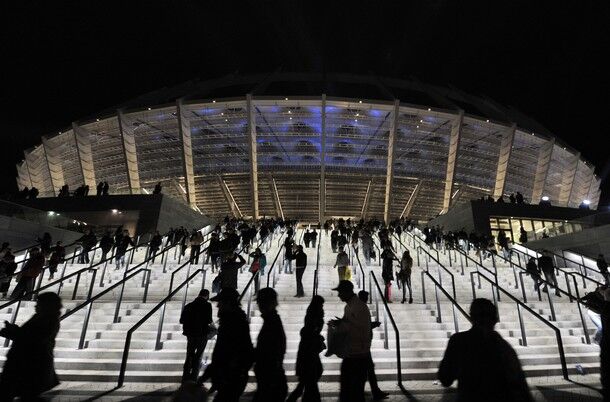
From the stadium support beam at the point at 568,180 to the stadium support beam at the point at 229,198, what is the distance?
3850 cm

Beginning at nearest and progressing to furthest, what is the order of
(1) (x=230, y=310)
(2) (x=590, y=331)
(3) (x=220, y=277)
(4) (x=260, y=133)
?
(1) (x=230, y=310) → (2) (x=590, y=331) → (3) (x=220, y=277) → (4) (x=260, y=133)

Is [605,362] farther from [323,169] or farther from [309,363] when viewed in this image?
[323,169]

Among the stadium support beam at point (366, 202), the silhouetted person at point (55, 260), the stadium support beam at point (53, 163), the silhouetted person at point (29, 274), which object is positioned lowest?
the silhouetted person at point (29, 274)

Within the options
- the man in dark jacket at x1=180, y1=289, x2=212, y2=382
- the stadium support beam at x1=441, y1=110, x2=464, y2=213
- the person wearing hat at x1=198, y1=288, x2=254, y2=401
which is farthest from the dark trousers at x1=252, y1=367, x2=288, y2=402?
the stadium support beam at x1=441, y1=110, x2=464, y2=213

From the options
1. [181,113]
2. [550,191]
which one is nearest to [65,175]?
[181,113]

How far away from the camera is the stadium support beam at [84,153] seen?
35.1 meters

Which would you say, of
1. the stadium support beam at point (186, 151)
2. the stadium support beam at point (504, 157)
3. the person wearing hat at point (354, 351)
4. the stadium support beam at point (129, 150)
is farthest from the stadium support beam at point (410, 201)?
the person wearing hat at point (354, 351)

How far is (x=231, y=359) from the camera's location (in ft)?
9.44

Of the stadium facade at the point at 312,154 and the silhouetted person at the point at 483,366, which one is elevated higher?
the stadium facade at the point at 312,154

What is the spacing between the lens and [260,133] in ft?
119

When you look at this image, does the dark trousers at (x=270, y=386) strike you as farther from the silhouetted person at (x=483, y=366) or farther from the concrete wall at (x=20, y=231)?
the concrete wall at (x=20, y=231)

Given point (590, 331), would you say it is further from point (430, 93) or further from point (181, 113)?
point (430, 93)

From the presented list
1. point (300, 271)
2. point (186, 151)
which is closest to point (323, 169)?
point (186, 151)

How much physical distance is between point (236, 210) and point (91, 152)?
17.1 metres
